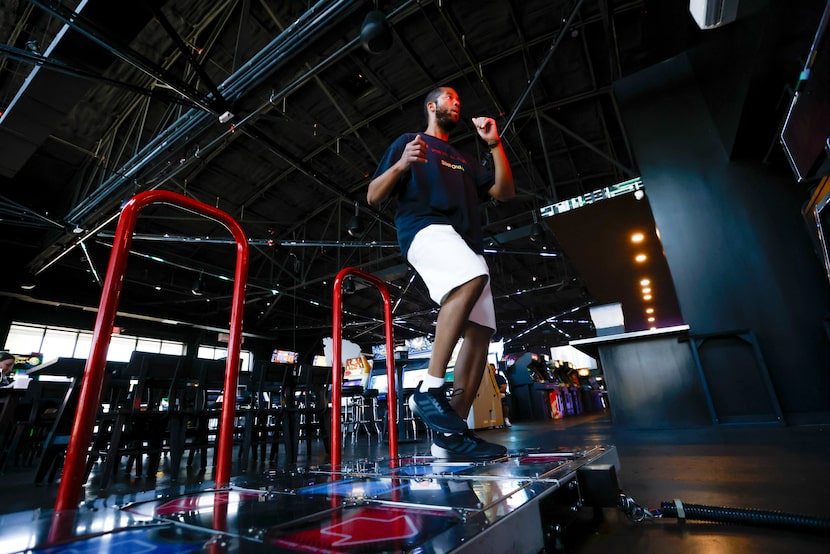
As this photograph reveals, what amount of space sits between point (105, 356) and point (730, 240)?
488 centimetres

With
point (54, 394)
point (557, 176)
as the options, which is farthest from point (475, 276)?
point (557, 176)

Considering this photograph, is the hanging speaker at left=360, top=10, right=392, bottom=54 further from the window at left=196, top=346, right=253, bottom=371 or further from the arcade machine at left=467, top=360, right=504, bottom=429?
the window at left=196, top=346, right=253, bottom=371

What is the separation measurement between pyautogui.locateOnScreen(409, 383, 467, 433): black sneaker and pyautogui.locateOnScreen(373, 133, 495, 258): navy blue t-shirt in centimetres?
64

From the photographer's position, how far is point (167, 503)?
0.95m

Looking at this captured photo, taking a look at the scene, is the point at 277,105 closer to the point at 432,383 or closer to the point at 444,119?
the point at 444,119

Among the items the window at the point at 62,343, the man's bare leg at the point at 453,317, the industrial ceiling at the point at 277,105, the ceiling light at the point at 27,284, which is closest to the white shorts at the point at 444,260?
the man's bare leg at the point at 453,317

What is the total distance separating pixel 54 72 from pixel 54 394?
4101 mm

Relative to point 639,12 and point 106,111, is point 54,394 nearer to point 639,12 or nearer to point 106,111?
point 106,111

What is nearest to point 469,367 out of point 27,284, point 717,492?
point 717,492

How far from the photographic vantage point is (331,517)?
0.76 metres

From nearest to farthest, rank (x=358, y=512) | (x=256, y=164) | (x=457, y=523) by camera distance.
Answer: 1. (x=457, y=523)
2. (x=358, y=512)
3. (x=256, y=164)

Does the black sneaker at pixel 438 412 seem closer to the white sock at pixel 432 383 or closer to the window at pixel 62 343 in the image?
the white sock at pixel 432 383

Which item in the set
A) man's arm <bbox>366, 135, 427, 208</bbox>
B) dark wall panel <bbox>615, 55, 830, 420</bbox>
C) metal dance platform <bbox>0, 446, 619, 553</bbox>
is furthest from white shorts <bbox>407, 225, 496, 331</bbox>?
dark wall panel <bbox>615, 55, 830, 420</bbox>

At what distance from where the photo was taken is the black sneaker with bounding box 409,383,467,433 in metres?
1.44
